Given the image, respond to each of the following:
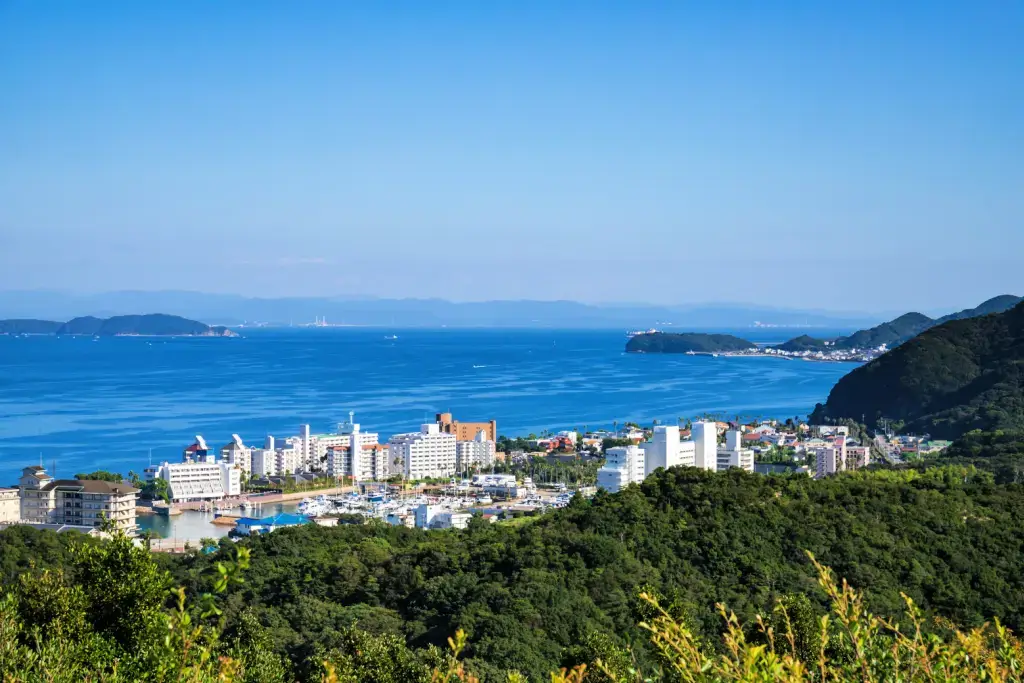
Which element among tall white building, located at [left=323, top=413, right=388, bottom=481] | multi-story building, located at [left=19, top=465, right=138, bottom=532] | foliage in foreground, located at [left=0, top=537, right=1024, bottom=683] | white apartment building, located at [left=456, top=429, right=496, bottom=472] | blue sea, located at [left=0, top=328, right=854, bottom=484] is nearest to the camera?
foliage in foreground, located at [left=0, top=537, right=1024, bottom=683]

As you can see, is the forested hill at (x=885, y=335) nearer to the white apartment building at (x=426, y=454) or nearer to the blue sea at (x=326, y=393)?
the blue sea at (x=326, y=393)

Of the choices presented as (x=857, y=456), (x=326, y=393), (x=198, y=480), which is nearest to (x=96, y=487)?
(x=198, y=480)

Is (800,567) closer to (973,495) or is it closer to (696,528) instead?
(696,528)

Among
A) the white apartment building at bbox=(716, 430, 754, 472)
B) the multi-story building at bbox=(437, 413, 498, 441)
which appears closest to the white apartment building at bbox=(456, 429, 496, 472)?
the multi-story building at bbox=(437, 413, 498, 441)

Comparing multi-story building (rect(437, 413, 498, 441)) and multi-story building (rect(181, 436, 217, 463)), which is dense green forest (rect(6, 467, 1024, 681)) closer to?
multi-story building (rect(181, 436, 217, 463))

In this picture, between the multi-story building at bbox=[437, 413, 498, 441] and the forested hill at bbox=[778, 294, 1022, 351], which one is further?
the forested hill at bbox=[778, 294, 1022, 351]

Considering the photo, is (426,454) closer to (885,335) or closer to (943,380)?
(943,380)
